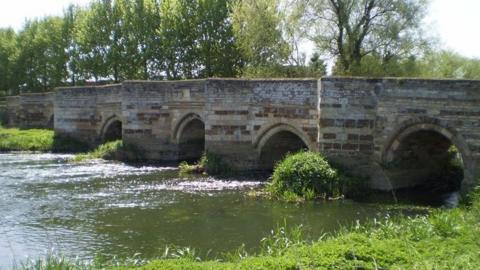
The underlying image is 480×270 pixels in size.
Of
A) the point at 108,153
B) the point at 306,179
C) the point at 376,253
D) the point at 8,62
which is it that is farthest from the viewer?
the point at 8,62

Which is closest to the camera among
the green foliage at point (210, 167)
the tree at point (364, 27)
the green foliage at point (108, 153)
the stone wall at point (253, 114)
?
the stone wall at point (253, 114)

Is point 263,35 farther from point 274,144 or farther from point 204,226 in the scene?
point 204,226

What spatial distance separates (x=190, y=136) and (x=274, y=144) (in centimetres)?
491

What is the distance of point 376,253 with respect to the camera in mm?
7484

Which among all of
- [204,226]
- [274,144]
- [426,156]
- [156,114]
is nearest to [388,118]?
[426,156]

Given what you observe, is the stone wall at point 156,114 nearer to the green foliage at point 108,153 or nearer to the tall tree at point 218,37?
the green foliage at point 108,153

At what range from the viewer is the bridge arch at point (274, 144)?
17.7m

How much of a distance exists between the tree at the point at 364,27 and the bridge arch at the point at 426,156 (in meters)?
9.21

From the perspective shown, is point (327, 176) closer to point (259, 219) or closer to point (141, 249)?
point (259, 219)

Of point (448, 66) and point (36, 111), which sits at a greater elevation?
point (448, 66)

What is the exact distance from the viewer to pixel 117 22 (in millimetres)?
37469

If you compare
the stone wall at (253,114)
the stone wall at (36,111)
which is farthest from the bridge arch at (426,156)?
the stone wall at (36,111)

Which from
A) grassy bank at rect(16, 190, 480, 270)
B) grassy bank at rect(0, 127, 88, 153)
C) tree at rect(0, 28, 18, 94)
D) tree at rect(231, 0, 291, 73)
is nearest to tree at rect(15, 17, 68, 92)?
tree at rect(0, 28, 18, 94)

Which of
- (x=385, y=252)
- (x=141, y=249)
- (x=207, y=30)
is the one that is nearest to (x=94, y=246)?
(x=141, y=249)
